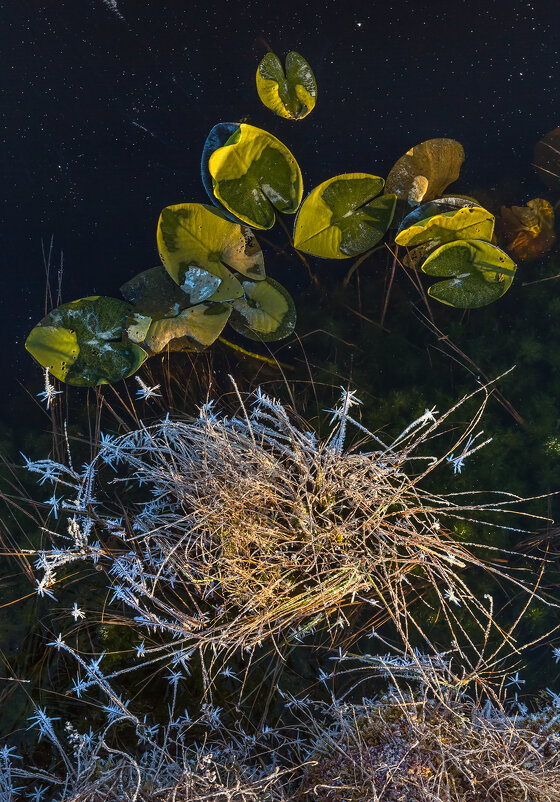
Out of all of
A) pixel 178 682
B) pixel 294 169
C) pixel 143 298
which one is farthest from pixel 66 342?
pixel 178 682

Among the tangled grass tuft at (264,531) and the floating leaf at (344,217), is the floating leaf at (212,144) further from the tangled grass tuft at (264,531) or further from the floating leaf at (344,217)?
the tangled grass tuft at (264,531)

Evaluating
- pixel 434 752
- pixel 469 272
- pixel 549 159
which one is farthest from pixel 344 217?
pixel 434 752

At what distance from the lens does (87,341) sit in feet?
6.70

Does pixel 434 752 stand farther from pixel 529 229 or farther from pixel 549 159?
pixel 549 159

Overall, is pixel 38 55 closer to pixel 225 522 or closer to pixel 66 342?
pixel 66 342

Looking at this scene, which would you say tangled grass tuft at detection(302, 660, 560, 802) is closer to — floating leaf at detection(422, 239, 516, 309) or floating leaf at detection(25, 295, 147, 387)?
floating leaf at detection(422, 239, 516, 309)

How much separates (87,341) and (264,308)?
674mm

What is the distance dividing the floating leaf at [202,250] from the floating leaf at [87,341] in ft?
0.85

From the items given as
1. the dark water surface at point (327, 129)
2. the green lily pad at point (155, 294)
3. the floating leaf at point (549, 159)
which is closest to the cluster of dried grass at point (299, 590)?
the dark water surface at point (327, 129)

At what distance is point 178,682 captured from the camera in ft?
6.86

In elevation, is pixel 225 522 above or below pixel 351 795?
above

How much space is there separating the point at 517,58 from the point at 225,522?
6.93 feet

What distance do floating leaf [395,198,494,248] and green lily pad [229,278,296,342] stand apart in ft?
1.57

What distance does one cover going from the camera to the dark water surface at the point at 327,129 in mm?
2143
